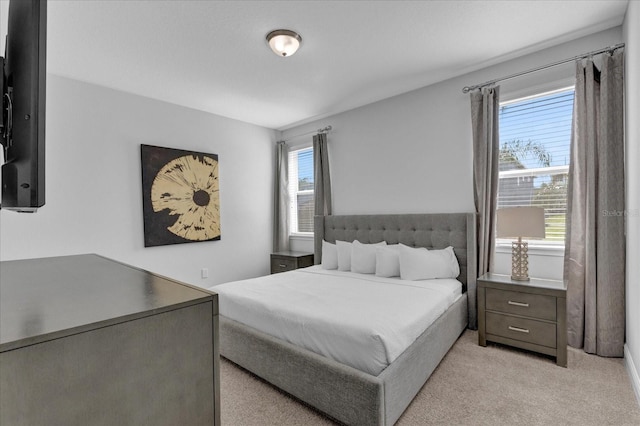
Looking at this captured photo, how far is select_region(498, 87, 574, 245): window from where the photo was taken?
9.20ft

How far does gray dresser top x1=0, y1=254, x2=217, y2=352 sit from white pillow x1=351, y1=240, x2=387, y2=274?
2.53m

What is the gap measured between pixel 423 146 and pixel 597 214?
168 centimetres

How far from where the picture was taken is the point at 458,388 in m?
2.09

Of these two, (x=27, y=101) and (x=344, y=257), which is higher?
(x=27, y=101)

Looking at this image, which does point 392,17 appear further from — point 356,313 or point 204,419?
point 204,419

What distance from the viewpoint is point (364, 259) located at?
135 inches

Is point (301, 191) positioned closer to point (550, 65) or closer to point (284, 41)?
point (284, 41)

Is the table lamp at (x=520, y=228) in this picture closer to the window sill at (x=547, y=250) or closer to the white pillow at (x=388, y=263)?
the window sill at (x=547, y=250)

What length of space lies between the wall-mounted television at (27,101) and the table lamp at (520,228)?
115 inches

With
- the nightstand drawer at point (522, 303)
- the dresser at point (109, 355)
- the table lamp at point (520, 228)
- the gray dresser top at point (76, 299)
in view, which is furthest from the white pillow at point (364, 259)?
the dresser at point (109, 355)

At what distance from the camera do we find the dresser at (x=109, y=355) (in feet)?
1.81

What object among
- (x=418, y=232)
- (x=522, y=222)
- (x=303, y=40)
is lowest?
(x=418, y=232)

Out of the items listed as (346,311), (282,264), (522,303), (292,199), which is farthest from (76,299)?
(292,199)

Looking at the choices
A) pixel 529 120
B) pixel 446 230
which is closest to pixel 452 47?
pixel 529 120
